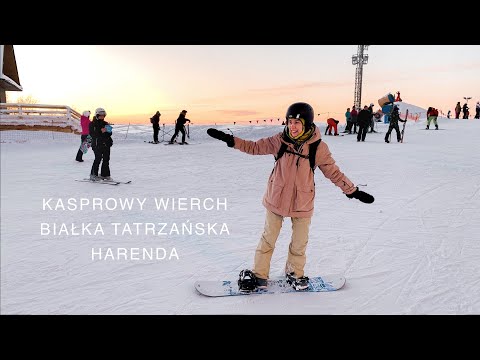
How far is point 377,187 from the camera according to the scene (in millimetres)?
7129

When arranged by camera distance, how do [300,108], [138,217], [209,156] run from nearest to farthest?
[300,108] < [138,217] < [209,156]

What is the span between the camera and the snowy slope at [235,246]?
2.94 m

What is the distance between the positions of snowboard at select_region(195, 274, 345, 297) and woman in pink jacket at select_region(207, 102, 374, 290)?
0.08 meters

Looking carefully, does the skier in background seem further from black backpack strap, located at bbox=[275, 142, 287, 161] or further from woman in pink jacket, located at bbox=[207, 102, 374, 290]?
black backpack strap, located at bbox=[275, 142, 287, 161]

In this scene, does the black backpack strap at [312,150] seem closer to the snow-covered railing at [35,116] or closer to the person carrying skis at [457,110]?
the snow-covered railing at [35,116]

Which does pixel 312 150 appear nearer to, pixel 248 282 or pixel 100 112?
pixel 248 282

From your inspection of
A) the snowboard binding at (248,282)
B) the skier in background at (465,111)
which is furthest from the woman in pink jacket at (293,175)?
the skier in background at (465,111)

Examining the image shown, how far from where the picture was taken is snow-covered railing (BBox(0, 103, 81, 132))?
18016mm

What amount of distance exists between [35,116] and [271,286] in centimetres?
1900

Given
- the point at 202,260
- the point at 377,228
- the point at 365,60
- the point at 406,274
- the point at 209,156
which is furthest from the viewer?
the point at 365,60
